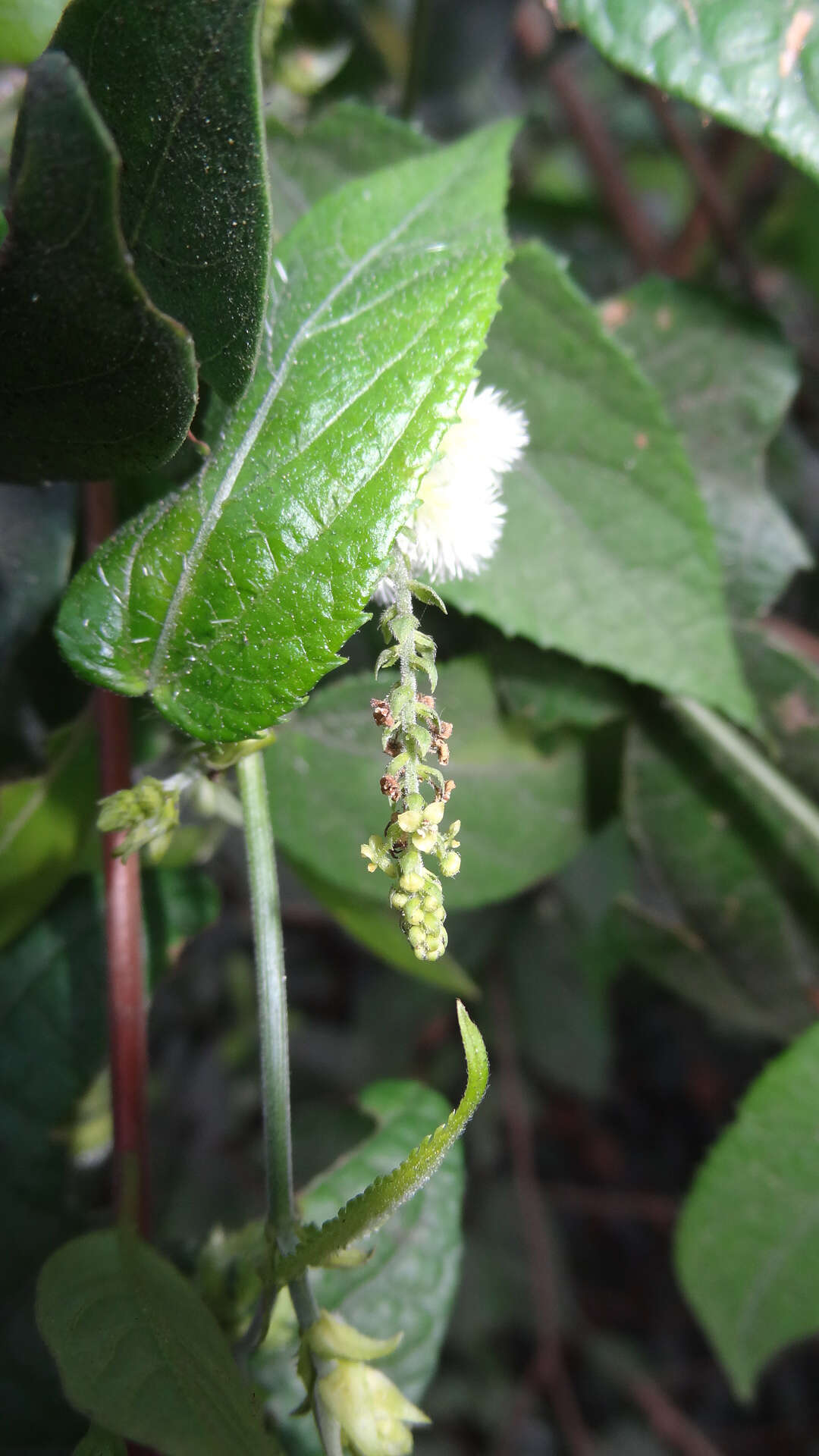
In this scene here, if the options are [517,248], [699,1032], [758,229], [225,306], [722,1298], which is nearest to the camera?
[225,306]

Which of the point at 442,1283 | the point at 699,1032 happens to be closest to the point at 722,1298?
the point at 442,1283

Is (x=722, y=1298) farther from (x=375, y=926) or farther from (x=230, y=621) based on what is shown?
(x=230, y=621)

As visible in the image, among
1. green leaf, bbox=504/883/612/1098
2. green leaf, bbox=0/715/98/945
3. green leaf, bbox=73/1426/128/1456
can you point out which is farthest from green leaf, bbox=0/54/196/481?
green leaf, bbox=504/883/612/1098

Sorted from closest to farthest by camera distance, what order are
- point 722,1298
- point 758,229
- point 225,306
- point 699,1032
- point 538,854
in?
point 225,306, point 722,1298, point 538,854, point 758,229, point 699,1032

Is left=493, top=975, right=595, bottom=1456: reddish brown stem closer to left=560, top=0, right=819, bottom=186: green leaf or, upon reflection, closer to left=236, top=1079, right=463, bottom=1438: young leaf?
left=236, top=1079, right=463, bottom=1438: young leaf

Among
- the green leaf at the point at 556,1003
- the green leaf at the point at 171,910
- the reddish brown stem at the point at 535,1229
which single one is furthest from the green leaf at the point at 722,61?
the reddish brown stem at the point at 535,1229

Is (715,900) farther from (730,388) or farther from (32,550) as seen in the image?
(32,550)

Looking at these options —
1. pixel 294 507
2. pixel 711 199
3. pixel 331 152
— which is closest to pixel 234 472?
pixel 294 507
